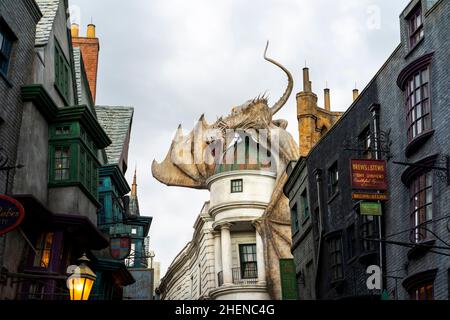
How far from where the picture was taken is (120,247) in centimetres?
3338

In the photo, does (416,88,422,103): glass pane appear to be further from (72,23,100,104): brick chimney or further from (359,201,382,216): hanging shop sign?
(72,23,100,104): brick chimney

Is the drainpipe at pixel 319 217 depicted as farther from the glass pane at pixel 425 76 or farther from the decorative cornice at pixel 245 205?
the decorative cornice at pixel 245 205

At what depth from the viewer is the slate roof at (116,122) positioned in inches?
1642

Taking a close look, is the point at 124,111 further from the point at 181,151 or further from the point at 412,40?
the point at 181,151

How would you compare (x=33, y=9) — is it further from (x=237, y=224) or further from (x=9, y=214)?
(x=237, y=224)

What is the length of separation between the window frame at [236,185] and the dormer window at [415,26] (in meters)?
30.2

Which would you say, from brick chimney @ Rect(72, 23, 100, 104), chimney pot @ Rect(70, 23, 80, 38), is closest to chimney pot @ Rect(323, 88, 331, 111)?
chimney pot @ Rect(70, 23, 80, 38)

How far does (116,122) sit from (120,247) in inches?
419

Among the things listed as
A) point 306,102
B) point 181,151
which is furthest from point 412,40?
point 181,151

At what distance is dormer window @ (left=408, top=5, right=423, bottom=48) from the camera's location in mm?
29000

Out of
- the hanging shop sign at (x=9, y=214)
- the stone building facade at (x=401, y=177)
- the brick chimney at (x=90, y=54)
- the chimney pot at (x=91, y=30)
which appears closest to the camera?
the hanging shop sign at (x=9, y=214)

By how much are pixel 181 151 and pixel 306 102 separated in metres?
11.9

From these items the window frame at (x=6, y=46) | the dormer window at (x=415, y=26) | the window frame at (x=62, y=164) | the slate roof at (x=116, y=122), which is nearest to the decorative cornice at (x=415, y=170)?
the dormer window at (x=415, y=26)
